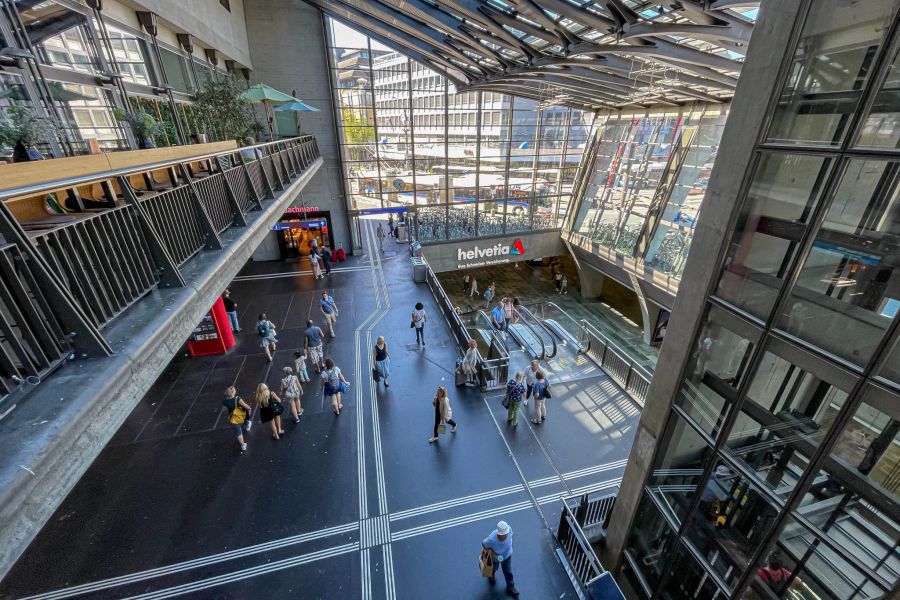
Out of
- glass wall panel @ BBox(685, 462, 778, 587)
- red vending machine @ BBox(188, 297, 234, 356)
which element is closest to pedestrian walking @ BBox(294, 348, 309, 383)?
red vending machine @ BBox(188, 297, 234, 356)

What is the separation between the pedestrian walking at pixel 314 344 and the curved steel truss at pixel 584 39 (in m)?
8.33

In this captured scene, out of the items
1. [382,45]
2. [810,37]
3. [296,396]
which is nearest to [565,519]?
[296,396]

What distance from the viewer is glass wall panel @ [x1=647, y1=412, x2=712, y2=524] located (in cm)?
488

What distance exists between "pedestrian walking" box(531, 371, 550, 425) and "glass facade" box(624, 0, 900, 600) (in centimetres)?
324

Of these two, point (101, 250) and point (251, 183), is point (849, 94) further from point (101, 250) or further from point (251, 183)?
point (251, 183)

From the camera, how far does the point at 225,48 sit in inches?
530

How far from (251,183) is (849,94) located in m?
8.48

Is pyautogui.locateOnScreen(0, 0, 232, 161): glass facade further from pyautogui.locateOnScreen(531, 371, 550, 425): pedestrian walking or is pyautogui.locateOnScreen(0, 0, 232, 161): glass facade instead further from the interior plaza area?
pyautogui.locateOnScreen(531, 371, 550, 425): pedestrian walking

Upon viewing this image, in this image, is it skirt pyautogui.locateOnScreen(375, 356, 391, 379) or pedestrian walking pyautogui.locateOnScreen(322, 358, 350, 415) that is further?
skirt pyautogui.locateOnScreen(375, 356, 391, 379)

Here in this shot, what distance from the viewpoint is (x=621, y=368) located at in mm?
9922

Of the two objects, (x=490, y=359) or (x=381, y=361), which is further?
(x=490, y=359)

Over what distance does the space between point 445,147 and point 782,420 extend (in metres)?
20.4

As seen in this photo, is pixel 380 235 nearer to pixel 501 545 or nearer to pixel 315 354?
pixel 315 354

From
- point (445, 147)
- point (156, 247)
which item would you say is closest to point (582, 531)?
point (156, 247)
